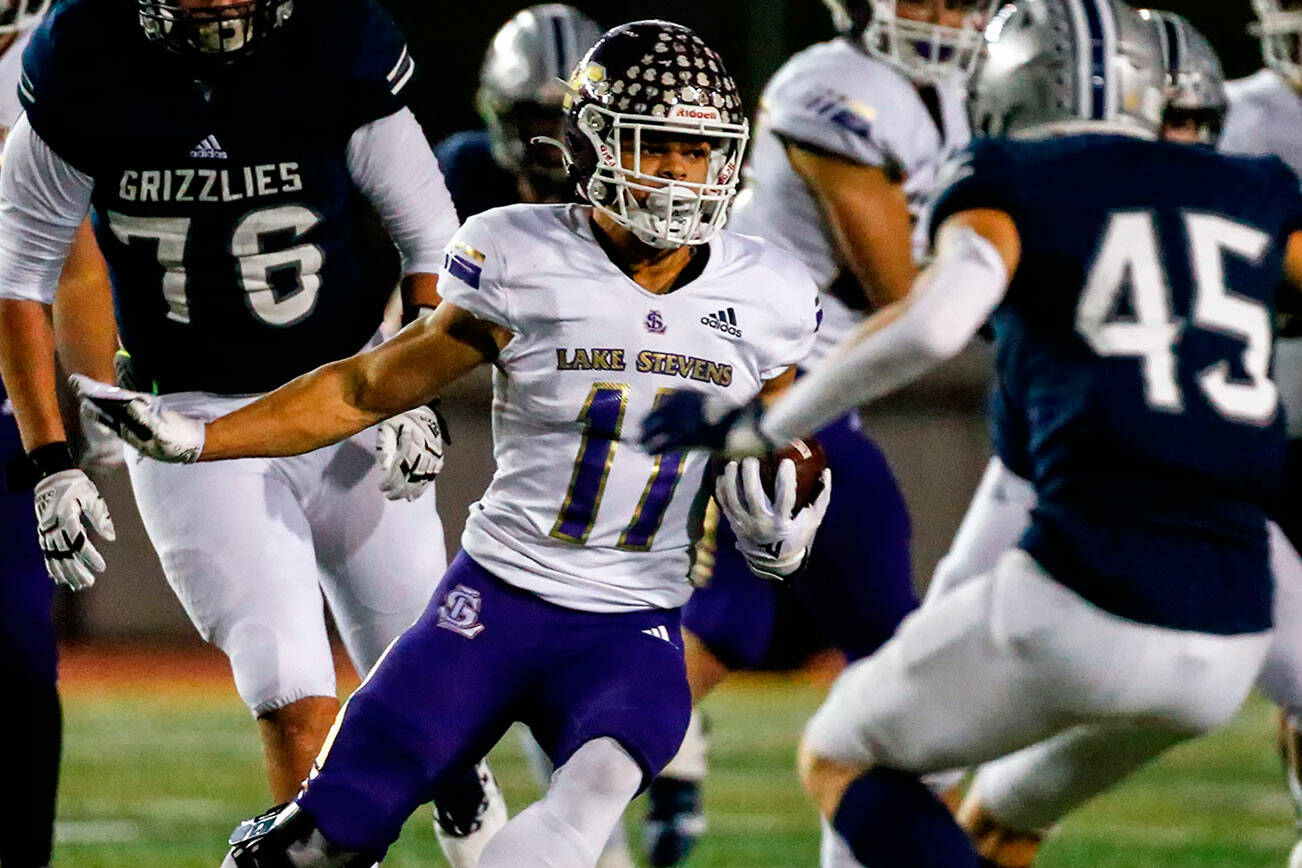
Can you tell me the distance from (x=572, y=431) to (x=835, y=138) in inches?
54.3

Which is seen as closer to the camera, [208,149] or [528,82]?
[208,149]

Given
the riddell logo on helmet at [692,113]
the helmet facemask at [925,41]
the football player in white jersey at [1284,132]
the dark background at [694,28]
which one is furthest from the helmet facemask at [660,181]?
the dark background at [694,28]

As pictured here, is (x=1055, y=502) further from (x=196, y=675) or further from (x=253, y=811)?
(x=196, y=675)

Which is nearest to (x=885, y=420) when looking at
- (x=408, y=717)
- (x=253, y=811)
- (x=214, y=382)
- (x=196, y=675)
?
(x=196, y=675)

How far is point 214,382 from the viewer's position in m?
3.65

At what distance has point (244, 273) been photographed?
11.9ft

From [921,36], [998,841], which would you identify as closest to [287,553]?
[998,841]

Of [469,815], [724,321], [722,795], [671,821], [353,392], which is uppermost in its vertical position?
[724,321]

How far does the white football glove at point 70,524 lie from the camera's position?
11.2 ft

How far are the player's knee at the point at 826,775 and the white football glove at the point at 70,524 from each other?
47.4 inches

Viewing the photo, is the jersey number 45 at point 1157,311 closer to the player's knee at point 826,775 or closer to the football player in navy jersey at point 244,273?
the player's knee at point 826,775

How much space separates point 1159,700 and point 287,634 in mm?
1463

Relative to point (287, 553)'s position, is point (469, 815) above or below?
below

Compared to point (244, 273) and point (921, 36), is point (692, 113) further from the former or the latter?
point (921, 36)
